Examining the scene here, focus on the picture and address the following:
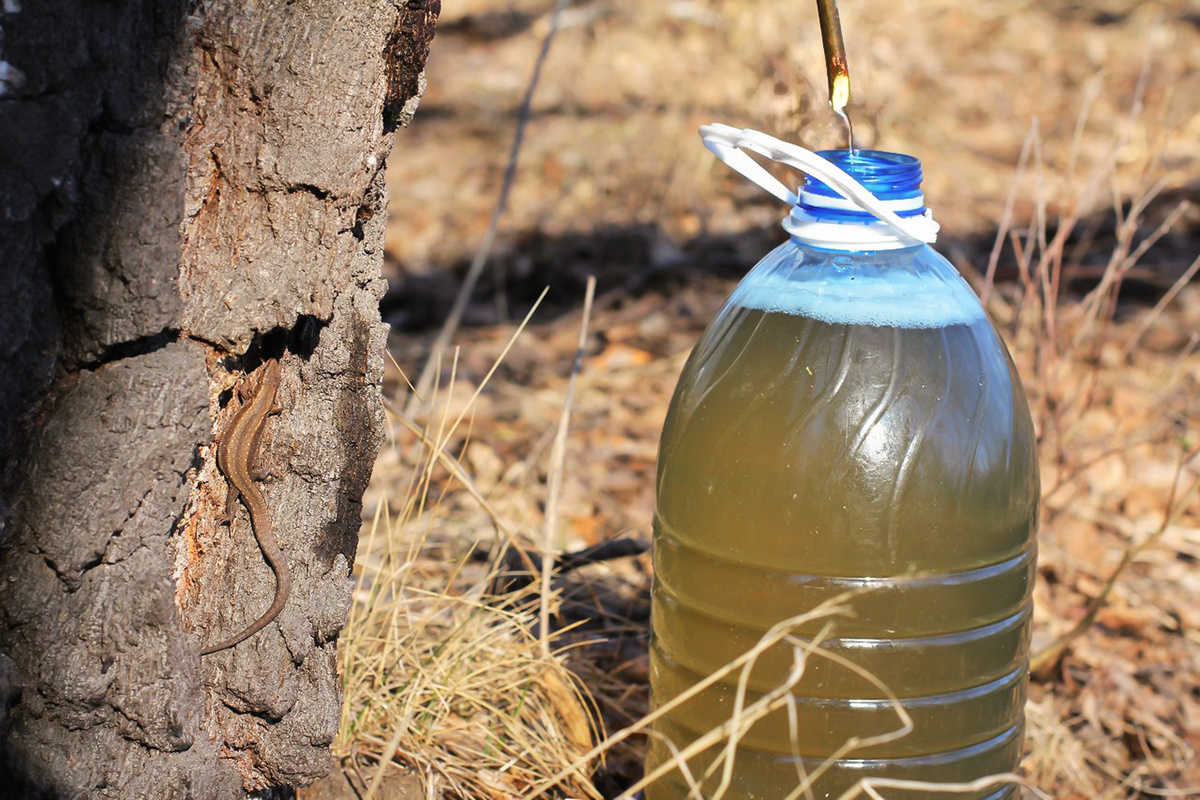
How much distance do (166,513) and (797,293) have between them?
3.27ft

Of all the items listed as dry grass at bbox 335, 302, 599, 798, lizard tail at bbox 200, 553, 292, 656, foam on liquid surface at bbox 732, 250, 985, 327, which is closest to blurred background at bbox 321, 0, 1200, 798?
dry grass at bbox 335, 302, 599, 798

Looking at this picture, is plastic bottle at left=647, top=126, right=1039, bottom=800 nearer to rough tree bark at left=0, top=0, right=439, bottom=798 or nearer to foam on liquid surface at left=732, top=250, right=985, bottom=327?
foam on liquid surface at left=732, top=250, right=985, bottom=327

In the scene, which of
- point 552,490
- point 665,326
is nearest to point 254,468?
point 552,490

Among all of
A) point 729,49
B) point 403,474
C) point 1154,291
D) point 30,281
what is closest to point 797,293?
point 30,281

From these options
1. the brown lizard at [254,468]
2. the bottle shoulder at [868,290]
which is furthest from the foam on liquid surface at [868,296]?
the brown lizard at [254,468]

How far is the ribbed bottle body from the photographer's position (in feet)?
5.69

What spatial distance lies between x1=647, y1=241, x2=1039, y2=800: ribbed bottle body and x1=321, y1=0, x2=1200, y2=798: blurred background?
357mm

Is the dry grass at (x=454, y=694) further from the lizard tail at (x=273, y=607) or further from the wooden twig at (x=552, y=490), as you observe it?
the lizard tail at (x=273, y=607)

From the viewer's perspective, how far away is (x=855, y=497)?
1.72 metres

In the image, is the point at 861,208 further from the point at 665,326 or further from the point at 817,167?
the point at 665,326

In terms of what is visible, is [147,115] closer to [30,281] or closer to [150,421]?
[30,281]

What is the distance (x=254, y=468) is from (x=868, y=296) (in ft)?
3.12

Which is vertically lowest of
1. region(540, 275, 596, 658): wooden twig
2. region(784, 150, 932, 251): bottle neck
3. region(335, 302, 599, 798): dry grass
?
region(335, 302, 599, 798): dry grass

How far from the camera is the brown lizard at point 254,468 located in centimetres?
153
